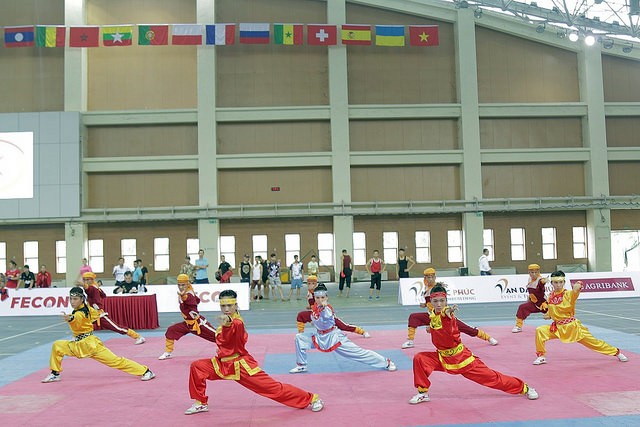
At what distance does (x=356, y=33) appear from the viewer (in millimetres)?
34812

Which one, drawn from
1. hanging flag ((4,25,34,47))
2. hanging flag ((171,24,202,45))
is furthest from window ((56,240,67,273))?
hanging flag ((171,24,202,45))

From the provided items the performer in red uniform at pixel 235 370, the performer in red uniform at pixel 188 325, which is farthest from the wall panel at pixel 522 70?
the performer in red uniform at pixel 235 370

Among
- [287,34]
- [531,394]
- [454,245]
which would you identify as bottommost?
[531,394]

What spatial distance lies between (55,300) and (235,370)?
1657 centimetres

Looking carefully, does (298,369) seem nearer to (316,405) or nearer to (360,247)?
(316,405)

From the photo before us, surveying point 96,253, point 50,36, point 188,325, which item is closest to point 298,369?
point 188,325

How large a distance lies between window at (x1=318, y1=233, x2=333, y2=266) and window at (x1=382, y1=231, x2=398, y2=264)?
3445mm

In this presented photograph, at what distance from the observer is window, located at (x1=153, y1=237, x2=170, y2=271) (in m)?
34.9

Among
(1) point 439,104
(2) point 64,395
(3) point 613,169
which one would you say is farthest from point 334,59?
(2) point 64,395

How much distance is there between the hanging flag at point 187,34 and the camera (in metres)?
34.1

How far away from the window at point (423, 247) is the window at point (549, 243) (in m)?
7.77

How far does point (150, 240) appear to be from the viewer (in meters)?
34.9

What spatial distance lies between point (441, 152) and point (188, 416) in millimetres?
30422

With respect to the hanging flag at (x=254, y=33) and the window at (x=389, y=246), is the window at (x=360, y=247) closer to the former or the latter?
the window at (x=389, y=246)
